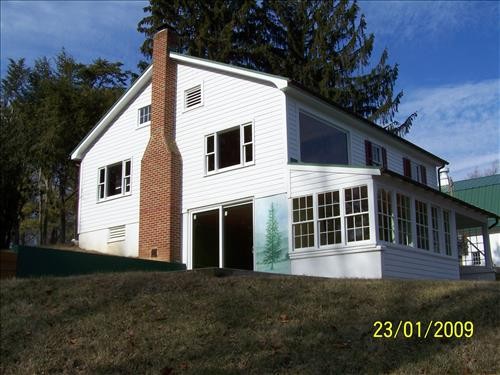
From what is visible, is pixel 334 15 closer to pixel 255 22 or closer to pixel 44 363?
pixel 255 22

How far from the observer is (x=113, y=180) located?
2070 centimetres

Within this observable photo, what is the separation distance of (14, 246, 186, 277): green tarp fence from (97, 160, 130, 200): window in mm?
4131

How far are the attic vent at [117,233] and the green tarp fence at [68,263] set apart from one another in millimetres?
3080

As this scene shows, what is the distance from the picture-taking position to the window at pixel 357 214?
45.2ft

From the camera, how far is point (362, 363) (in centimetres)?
686

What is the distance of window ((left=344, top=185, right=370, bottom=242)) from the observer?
45.2ft

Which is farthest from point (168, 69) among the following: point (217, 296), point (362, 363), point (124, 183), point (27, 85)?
point (27, 85)

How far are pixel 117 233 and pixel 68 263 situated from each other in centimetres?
466

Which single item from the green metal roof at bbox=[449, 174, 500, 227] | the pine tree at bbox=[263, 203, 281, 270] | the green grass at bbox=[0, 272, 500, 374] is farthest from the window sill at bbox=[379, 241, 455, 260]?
the green metal roof at bbox=[449, 174, 500, 227]

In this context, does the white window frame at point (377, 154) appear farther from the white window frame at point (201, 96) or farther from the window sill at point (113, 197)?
the window sill at point (113, 197)

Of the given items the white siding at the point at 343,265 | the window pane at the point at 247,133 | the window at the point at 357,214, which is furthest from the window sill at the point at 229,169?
the window at the point at 357,214

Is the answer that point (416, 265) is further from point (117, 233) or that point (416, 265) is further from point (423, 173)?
point (117, 233)

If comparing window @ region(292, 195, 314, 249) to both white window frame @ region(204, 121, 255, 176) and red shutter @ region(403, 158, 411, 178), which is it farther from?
red shutter @ region(403, 158, 411, 178)

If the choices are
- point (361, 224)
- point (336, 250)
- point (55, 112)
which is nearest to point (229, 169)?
point (336, 250)
